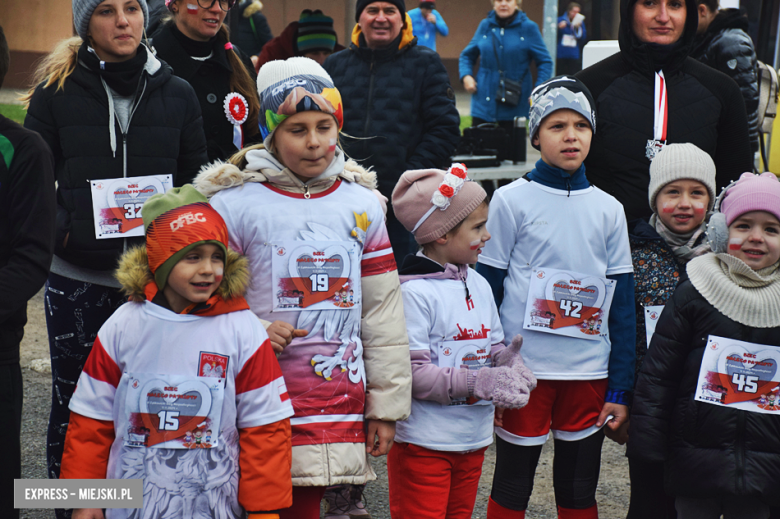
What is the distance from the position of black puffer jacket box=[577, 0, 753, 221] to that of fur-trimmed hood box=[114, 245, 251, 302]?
169 centimetres

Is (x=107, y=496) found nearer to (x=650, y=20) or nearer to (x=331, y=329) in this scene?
(x=331, y=329)

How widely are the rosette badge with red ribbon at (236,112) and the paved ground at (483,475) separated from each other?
5.73 feet

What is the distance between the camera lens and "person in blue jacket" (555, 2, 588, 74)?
16.9 metres

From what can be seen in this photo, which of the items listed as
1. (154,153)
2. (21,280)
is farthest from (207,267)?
(154,153)

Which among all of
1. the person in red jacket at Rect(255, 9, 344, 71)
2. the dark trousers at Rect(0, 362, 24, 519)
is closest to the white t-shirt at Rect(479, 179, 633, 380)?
the dark trousers at Rect(0, 362, 24, 519)

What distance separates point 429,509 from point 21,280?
4.89 ft

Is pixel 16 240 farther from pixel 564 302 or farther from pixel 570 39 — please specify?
pixel 570 39

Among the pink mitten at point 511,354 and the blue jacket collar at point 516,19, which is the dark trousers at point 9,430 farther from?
the blue jacket collar at point 516,19

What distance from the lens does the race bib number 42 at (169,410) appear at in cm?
237

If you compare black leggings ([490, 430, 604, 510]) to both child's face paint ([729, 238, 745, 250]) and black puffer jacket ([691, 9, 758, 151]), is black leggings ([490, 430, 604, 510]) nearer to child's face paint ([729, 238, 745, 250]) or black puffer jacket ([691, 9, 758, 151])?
child's face paint ([729, 238, 745, 250])

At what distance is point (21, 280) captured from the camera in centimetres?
257

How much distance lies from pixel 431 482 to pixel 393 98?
261 centimetres

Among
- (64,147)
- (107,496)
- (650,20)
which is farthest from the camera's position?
(650,20)

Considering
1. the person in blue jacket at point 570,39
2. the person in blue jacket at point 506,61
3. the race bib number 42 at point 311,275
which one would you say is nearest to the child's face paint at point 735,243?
the race bib number 42 at point 311,275
